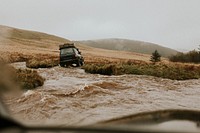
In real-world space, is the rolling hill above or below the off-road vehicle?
below

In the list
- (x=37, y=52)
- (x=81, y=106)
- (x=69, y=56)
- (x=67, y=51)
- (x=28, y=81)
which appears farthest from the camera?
(x=37, y=52)

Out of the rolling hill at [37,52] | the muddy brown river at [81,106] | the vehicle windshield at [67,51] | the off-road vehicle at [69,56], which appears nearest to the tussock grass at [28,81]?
the rolling hill at [37,52]

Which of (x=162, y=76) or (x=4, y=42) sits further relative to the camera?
(x=4, y=42)

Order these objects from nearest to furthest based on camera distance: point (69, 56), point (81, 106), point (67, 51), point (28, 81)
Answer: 1. point (81, 106)
2. point (28, 81)
3. point (69, 56)
4. point (67, 51)

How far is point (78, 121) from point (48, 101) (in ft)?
11.4

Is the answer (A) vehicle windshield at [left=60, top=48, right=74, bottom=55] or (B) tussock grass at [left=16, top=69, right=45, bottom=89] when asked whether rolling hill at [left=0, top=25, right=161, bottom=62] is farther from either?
(A) vehicle windshield at [left=60, top=48, right=74, bottom=55]

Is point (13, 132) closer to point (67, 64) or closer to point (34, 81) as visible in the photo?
point (34, 81)

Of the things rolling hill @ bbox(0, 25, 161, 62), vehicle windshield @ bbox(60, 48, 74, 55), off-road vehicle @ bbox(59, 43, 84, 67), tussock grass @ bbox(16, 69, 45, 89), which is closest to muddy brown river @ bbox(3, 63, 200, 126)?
tussock grass @ bbox(16, 69, 45, 89)

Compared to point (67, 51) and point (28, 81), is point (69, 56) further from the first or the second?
point (28, 81)

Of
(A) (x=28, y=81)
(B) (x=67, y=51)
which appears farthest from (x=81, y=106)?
(B) (x=67, y=51)

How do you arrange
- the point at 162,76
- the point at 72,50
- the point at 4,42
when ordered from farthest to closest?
the point at 4,42, the point at 72,50, the point at 162,76

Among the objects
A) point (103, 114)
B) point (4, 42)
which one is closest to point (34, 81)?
point (103, 114)

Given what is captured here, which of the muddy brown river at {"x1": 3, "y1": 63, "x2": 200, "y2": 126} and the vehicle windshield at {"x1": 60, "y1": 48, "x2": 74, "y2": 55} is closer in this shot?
the muddy brown river at {"x1": 3, "y1": 63, "x2": 200, "y2": 126}

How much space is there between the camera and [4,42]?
105 metres
